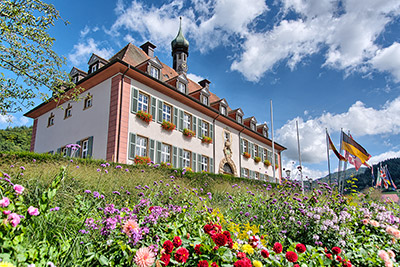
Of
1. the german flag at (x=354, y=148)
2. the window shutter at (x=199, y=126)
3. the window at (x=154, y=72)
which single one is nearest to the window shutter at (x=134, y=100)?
the window at (x=154, y=72)

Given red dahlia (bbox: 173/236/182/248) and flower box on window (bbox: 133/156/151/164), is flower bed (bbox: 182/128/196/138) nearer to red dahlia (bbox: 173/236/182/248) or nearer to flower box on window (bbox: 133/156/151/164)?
flower box on window (bbox: 133/156/151/164)

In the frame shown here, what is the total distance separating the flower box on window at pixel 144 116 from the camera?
49.7ft

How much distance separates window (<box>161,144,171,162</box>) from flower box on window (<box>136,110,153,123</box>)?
5.82 ft

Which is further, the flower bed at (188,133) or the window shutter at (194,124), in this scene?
the window shutter at (194,124)

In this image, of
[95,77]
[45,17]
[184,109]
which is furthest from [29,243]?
[184,109]

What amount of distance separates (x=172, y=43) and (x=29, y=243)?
2728 cm

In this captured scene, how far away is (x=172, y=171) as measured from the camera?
34.5ft

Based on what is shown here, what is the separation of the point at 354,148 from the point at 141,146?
1016cm

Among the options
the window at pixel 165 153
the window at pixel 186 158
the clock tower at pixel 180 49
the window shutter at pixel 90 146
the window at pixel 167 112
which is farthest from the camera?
the clock tower at pixel 180 49

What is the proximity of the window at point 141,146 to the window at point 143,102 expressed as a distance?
1.63 meters

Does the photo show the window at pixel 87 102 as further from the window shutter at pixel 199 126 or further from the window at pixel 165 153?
the window shutter at pixel 199 126

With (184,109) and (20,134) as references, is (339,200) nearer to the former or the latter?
(184,109)

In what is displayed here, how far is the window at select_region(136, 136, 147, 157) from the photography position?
15.0m

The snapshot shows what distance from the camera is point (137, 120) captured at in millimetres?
15125
